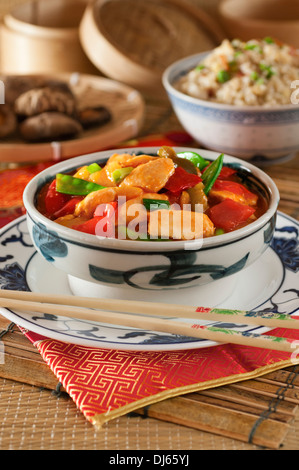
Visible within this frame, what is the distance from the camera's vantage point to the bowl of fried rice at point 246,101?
228cm

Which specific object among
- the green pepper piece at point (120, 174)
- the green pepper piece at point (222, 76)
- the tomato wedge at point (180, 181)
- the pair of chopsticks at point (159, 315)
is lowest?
the pair of chopsticks at point (159, 315)

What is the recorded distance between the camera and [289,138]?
92.0 inches

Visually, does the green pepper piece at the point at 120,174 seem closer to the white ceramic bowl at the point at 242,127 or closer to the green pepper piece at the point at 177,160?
the green pepper piece at the point at 177,160

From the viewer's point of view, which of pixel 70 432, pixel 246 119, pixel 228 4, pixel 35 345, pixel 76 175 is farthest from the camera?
pixel 228 4

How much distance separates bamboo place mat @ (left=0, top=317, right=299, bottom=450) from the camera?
117cm

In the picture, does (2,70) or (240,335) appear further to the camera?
(2,70)

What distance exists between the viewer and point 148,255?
1.33m

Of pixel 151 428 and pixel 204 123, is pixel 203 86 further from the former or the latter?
pixel 151 428

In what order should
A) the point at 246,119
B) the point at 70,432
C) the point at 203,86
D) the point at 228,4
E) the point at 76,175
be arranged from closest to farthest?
the point at 70,432 < the point at 76,175 < the point at 246,119 < the point at 203,86 < the point at 228,4

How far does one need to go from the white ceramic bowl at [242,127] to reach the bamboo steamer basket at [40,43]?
3.45 ft

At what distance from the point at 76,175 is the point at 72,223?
0.73 ft

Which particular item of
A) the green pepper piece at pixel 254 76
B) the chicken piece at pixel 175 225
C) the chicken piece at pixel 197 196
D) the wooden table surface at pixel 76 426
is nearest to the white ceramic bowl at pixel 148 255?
the chicken piece at pixel 175 225

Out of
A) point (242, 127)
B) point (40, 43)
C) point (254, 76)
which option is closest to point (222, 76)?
point (254, 76)

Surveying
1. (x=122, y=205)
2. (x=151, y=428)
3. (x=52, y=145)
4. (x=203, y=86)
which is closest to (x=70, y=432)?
(x=151, y=428)
